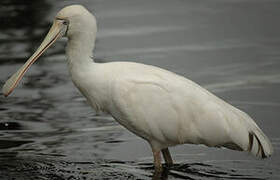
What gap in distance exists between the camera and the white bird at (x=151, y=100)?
36.4 feet

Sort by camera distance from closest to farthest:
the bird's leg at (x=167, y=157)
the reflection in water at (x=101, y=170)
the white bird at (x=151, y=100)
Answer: the white bird at (x=151, y=100)
the reflection in water at (x=101, y=170)
the bird's leg at (x=167, y=157)

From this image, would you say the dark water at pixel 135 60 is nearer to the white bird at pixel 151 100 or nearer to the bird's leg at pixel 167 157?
the bird's leg at pixel 167 157

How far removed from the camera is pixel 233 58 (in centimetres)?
1639

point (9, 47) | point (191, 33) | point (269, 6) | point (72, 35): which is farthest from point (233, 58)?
point (72, 35)

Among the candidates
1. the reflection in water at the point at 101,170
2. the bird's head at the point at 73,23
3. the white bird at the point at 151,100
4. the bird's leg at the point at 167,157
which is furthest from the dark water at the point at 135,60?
the bird's head at the point at 73,23

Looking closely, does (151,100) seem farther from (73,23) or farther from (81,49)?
(73,23)

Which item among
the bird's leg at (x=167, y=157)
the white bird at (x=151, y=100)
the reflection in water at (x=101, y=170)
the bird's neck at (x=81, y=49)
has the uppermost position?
the bird's neck at (x=81, y=49)

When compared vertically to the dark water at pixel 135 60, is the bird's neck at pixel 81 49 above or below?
above

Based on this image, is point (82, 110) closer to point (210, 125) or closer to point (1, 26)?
point (210, 125)

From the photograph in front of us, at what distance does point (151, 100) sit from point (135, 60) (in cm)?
523

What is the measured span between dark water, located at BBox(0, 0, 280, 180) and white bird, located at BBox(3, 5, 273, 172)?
0.60 metres

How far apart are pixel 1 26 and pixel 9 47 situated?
165 cm

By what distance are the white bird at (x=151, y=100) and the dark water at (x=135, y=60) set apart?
0.60 metres

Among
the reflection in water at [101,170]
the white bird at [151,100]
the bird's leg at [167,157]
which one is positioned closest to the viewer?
the white bird at [151,100]
